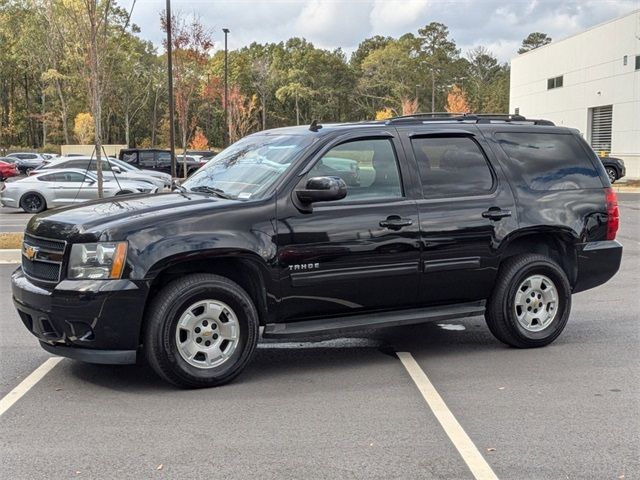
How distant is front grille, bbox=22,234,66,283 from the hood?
0.19ft

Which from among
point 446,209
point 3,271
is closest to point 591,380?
point 446,209

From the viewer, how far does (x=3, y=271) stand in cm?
1042

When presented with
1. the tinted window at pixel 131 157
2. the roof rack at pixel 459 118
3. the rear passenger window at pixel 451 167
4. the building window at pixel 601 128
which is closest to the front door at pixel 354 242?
the rear passenger window at pixel 451 167

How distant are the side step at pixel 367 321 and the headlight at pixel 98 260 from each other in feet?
3.86

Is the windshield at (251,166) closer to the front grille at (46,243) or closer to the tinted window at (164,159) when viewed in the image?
the front grille at (46,243)

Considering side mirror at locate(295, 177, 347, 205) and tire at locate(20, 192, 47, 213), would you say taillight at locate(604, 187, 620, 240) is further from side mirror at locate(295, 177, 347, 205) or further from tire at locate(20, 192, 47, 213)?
tire at locate(20, 192, 47, 213)

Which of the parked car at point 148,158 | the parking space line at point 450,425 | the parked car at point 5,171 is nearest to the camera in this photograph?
the parking space line at point 450,425


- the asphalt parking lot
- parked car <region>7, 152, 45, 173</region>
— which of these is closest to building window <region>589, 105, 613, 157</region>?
parked car <region>7, 152, 45, 173</region>

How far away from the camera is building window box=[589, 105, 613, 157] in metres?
40.3

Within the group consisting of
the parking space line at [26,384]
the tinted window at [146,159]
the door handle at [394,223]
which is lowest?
the parking space line at [26,384]

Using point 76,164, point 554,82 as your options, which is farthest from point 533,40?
point 76,164

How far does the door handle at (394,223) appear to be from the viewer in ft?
18.0

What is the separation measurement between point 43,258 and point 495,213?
11.7 feet

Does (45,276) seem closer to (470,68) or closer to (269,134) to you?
(269,134)
